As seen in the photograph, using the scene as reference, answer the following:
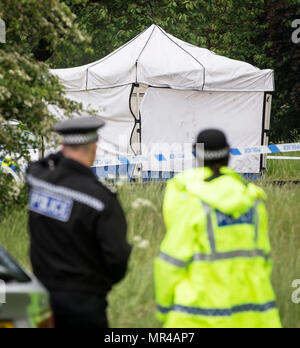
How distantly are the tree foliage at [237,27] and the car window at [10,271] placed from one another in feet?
49.4

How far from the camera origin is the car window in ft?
9.57

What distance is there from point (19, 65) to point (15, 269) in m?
4.18

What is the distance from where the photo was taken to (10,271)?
3.01 m

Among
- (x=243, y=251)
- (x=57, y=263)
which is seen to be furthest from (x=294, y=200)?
(x=57, y=263)

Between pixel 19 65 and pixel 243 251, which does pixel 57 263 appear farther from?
pixel 19 65

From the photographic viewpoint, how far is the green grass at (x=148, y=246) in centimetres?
491

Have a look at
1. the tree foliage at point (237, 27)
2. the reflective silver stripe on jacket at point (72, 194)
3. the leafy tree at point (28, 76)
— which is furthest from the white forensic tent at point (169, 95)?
the reflective silver stripe on jacket at point (72, 194)

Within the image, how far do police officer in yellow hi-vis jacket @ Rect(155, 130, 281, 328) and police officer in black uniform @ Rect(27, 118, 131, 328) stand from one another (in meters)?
0.31

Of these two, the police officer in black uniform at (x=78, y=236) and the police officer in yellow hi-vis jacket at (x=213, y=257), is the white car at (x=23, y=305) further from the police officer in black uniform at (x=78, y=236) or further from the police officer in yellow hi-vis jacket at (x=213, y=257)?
the police officer in yellow hi-vis jacket at (x=213, y=257)

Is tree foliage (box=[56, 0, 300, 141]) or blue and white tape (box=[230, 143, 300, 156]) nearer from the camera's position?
blue and white tape (box=[230, 143, 300, 156])

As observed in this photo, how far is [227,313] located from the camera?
321cm

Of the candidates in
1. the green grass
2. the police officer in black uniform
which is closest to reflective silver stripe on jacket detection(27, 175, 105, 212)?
the police officer in black uniform

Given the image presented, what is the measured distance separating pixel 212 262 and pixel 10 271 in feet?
3.46

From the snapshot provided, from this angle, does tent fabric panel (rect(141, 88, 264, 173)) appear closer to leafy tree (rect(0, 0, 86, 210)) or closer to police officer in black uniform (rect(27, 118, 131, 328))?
leafy tree (rect(0, 0, 86, 210))
